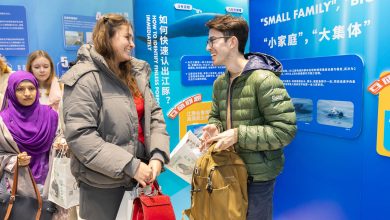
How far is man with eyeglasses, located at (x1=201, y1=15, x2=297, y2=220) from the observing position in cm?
169

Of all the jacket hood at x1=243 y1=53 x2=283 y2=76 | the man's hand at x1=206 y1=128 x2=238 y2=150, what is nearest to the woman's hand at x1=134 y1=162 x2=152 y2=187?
the man's hand at x1=206 y1=128 x2=238 y2=150

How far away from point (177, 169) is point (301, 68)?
1192mm

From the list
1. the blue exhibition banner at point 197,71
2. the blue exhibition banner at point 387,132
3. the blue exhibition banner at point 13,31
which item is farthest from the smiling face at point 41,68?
the blue exhibition banner at point 387,132

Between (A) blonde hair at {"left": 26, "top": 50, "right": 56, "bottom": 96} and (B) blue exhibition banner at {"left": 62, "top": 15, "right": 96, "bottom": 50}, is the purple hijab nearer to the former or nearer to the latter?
(A) blonde hair at {"left": 26, "top": 50, "right": 56, "bottom": 96}

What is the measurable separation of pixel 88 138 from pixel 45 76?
205cm

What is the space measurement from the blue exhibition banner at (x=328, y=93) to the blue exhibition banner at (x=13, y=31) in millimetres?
2399

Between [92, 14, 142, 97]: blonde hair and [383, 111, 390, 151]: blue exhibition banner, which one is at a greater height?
[92, 14, 142, 97]: blonde hair

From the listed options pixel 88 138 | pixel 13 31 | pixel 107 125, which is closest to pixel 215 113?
pixel 107 125

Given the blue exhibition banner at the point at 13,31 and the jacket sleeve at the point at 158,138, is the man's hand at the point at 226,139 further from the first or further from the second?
the blue exhibition banner at the point at 13,31

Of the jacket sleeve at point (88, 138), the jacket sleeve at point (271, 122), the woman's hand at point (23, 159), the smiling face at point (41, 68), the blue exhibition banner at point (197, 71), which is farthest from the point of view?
the smiling face at point (41, 68)

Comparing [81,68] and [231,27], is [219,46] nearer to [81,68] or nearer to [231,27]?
[231,27]

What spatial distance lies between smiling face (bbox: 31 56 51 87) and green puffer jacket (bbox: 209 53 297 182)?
1993 millimetres

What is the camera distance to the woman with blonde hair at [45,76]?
309 centimetres

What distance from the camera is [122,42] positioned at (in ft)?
5.08
